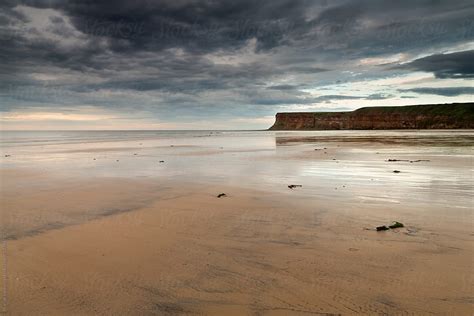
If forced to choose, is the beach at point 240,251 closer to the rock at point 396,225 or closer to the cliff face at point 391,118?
the rock at point 396,225

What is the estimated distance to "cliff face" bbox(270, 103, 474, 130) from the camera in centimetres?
10978

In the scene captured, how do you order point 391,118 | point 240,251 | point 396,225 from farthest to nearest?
point 391,118 < point 396,225 < point 240,251

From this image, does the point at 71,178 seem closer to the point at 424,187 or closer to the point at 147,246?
the point at 147,246

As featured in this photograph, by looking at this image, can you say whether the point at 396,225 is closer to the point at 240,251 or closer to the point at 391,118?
the point at 240,251

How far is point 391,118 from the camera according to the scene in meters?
126

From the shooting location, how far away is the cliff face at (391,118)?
110 m

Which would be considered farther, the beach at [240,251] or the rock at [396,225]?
the rock at [396,225]

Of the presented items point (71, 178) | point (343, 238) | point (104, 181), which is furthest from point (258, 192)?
point (71, 178)

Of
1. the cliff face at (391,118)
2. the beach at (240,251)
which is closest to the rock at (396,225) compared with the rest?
the beach at (240,251)

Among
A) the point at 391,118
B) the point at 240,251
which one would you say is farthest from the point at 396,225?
the point at 391,118

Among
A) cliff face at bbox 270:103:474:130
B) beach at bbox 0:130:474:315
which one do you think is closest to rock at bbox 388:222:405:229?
beach at bbox 0:130:474:315

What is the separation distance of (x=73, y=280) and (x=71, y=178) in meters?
8.58

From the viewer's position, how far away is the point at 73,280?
373cm

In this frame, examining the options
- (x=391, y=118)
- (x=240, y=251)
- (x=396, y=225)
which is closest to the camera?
(x=240, y=251)
